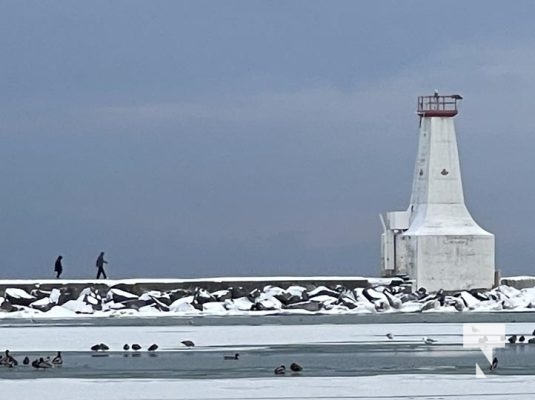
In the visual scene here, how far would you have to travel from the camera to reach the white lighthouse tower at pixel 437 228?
1542 inches

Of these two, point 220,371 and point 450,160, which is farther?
point 450,160

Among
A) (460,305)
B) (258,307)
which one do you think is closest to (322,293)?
(258,307)

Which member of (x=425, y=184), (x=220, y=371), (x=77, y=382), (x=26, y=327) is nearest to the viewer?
(x=77, y=382)

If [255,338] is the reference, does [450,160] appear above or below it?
above

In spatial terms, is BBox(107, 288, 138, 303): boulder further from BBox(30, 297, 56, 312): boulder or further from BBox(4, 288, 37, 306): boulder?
BBox(4, 288, 37, 306): boulder

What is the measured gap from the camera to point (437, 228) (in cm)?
3934

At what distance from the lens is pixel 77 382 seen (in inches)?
651

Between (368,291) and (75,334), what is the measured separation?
521 inches

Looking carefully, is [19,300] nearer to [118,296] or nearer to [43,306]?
[43,306]

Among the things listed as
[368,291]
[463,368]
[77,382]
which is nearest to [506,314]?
[368,291]

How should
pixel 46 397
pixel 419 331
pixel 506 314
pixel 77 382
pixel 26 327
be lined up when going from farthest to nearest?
1. pixel 506 314
2. pixel 26 327
3. pixel 419 331
4. pixel 77 382
5. pixel 46 397

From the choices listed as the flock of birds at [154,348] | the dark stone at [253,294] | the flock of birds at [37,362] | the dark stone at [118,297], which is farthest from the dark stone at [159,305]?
the flock of birds at [37,362]

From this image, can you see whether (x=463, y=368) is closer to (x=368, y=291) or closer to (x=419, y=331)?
(x=419, y=331)

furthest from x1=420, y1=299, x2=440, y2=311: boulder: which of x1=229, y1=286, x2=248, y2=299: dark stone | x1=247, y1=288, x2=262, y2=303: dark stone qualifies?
x1=229, y1=286, x2=248, y2=299: dark stone
